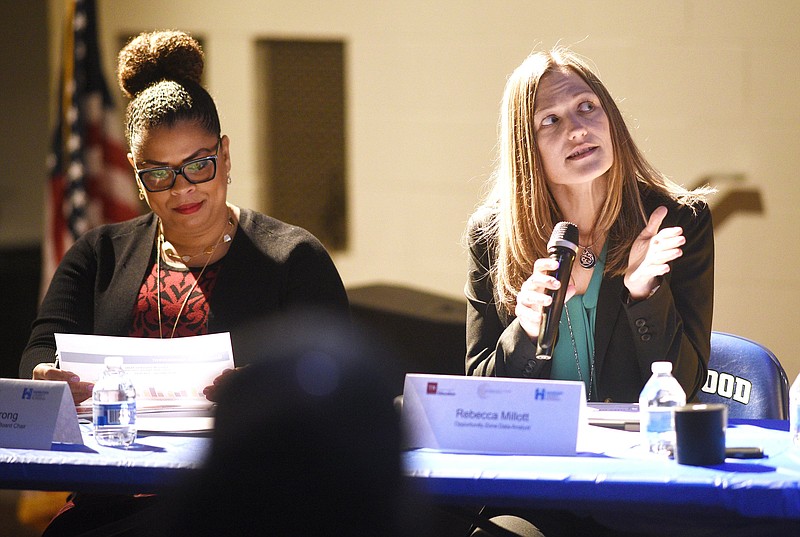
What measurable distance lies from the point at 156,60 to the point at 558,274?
116 cm

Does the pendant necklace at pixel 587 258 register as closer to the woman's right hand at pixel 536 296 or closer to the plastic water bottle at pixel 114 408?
the woman's right hand at pixel 536 296

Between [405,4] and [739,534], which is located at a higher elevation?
[405,4]

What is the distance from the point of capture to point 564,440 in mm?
1564

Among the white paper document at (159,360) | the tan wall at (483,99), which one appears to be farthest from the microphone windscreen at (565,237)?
the tan wall at (483,99)

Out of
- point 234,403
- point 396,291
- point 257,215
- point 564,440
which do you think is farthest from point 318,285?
point 396,291

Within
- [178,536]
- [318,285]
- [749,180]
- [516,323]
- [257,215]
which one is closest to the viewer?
[178,536]

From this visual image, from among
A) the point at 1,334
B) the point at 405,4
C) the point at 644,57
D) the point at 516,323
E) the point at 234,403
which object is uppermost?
the point at 405,4

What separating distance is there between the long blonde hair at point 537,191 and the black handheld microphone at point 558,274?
353 mm

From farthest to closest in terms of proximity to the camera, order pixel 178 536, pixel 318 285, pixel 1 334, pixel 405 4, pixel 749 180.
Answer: pixel 1 334 < pixel 405 4 < pixel 749 180 < pixel 318 285 < pixel 178 536

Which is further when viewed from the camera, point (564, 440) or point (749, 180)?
point (749, 180)

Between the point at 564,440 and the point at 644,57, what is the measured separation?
9.15ft

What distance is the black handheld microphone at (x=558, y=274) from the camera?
5.52ft

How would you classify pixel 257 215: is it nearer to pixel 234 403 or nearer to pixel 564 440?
pixel 564 440

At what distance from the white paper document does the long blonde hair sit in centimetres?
66
